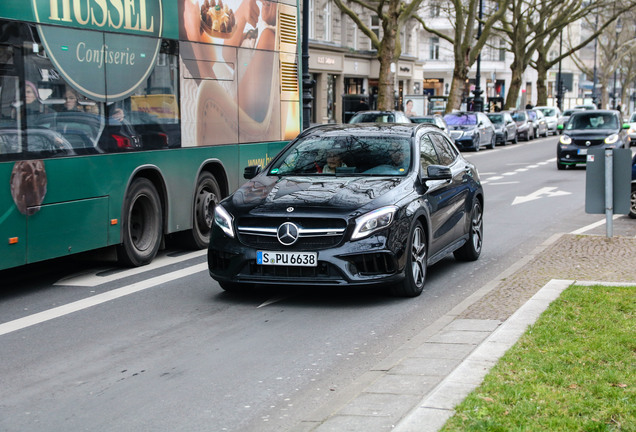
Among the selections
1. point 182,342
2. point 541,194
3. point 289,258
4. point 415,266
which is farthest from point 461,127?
point 182,342

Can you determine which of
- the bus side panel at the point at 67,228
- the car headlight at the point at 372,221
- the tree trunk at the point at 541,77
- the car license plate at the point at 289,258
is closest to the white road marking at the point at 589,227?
the car headlight at the point at 372,221

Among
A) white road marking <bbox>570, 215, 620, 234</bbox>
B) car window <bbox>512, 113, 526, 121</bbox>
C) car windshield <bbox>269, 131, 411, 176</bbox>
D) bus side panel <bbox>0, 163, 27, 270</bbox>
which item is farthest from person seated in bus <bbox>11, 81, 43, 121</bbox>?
car window <bbox>512, 113, 526, 121</bbox>

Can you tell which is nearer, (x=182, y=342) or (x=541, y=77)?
(x=182, y=342)

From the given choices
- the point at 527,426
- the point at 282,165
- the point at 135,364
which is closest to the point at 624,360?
the point at 527,426

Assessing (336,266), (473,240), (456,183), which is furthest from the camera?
(473,240)

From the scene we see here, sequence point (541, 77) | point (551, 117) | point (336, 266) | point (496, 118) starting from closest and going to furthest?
point (336, 266)
point (496, 118)
point (551, 117)
point (541, 77)

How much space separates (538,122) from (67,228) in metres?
49.5

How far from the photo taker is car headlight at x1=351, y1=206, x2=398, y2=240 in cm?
857

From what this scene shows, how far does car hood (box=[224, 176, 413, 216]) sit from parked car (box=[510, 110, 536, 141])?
42.8 meters

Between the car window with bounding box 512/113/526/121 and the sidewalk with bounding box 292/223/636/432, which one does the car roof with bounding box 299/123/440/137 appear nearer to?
the sidewalk with bounding box 292/223/636/432

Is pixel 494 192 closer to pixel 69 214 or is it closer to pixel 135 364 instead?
→ pixel 69 214

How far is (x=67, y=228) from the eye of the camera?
9578mm

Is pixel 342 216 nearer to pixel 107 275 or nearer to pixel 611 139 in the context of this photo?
pixel 107 275

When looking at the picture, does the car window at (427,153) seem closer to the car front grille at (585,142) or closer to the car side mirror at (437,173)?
the car side mirror at (437,173)
